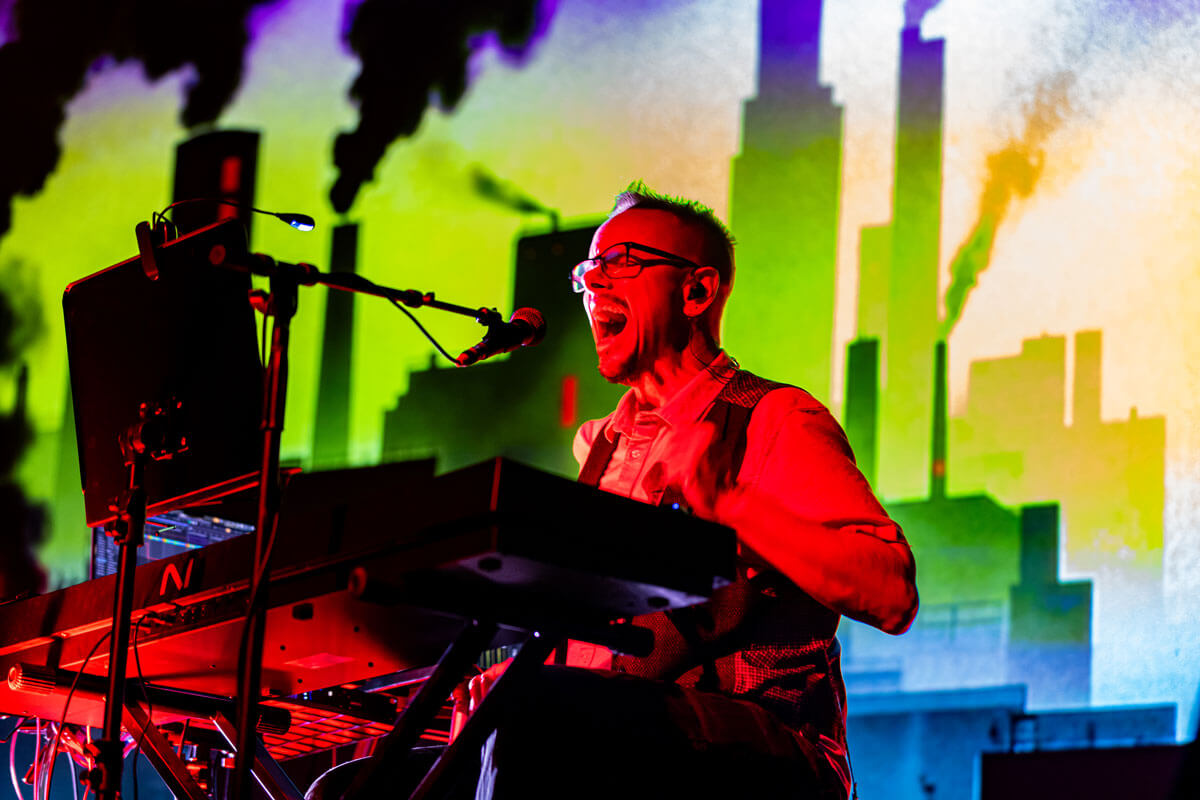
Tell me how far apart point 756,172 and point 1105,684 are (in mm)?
2195

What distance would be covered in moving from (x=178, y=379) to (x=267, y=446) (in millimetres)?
510

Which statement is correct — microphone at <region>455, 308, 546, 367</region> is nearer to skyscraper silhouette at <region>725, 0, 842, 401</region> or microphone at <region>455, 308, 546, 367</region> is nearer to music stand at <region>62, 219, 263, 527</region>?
music stand at <region>62, 219, 263, 527</region>

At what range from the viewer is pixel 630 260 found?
2.69 metres

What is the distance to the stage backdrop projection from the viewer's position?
4.07 meters

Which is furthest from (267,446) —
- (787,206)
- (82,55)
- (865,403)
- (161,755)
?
(82,55)

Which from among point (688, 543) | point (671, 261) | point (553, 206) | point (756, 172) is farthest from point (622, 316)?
point (553, 206)

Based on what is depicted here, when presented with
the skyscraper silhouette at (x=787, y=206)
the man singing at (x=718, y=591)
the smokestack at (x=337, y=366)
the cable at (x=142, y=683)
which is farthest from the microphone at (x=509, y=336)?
the smokestack at (x=337, y=366)

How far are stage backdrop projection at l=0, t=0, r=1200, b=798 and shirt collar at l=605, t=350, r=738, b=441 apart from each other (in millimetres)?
1915

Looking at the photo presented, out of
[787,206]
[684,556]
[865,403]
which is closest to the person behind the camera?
[684,556]

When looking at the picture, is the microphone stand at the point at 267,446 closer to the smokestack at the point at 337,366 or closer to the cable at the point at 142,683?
the cable at the point at 142,683

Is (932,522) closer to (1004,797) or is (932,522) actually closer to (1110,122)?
(1110,122)

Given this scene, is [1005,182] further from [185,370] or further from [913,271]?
[185,370]

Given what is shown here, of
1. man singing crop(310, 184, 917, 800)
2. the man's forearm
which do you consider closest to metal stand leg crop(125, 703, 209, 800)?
man singing crop(310, 184, 917, 800)

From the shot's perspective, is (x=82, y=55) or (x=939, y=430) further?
(x=82, y=55)
